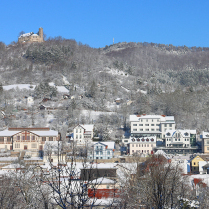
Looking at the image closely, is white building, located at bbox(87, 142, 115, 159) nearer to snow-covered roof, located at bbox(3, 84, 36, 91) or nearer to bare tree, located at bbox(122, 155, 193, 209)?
bare tree, located at bbox(122, 155, 193, 209)

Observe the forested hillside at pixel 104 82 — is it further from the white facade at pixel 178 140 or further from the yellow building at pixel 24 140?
the white facade at pixel 178 140

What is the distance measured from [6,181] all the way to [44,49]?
209 feet

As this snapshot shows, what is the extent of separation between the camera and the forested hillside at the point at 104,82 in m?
55.3

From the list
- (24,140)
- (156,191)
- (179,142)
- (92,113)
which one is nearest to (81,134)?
(24,140)

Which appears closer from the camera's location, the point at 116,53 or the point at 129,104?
the point at 129,104

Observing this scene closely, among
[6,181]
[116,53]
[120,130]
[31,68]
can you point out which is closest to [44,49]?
[31,68]

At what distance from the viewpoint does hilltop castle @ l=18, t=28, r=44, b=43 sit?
99.8 metres

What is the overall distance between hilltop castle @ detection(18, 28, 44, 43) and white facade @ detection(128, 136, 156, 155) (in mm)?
65376

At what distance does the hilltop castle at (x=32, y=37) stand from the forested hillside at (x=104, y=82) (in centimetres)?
282

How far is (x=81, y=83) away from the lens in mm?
70000

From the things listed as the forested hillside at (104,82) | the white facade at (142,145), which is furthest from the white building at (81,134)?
the white facade at (142,145)

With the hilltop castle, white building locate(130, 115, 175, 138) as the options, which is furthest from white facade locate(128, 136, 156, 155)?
the hilltop castle

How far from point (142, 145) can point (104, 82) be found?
30559mm

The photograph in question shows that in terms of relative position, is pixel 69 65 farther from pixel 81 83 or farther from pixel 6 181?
pixel 6 181
